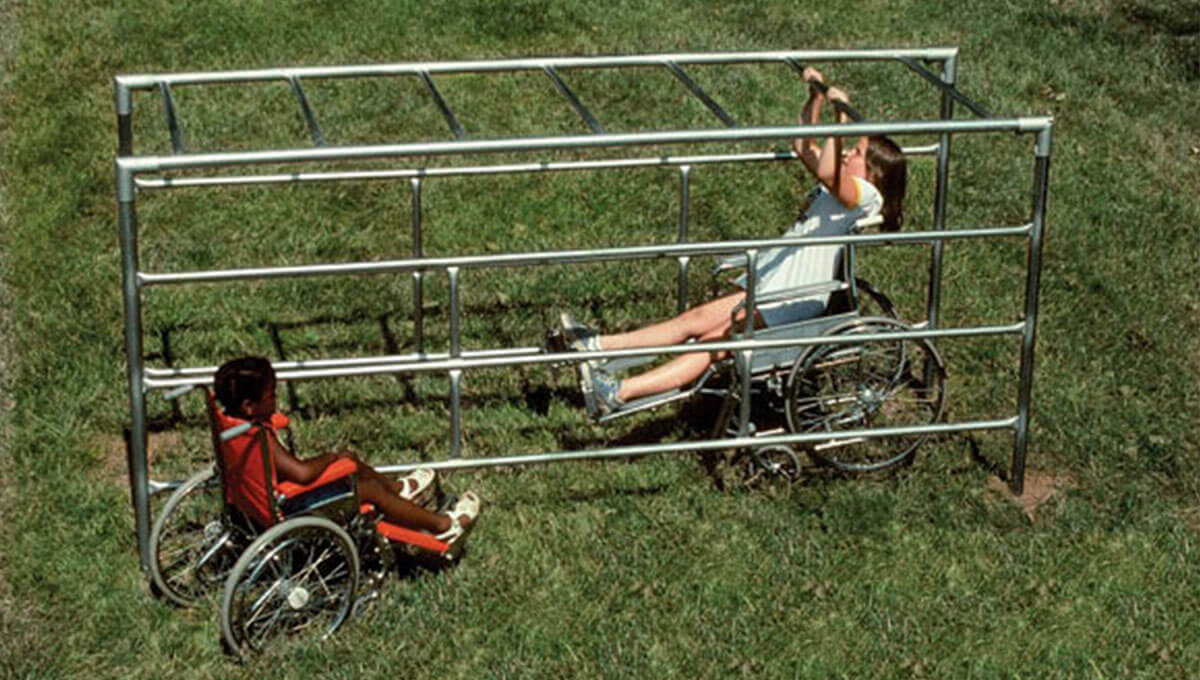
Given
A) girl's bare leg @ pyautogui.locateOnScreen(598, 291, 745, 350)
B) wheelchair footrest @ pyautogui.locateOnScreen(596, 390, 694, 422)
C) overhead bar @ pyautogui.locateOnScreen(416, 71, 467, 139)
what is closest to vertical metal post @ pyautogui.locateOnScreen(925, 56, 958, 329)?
girl's bare leg @ pyautogui.locateOnScreen(598, 291, 745, 350)

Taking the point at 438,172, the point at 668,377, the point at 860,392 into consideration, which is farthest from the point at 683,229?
the point at 438,172

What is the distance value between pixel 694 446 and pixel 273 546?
5.08 ft

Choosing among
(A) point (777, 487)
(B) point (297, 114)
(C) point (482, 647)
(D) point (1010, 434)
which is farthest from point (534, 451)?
(B) point (297, 114)

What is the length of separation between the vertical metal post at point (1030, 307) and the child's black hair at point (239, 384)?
2568 millimetres

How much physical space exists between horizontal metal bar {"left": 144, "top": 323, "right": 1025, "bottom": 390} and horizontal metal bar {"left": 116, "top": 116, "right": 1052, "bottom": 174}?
694mm

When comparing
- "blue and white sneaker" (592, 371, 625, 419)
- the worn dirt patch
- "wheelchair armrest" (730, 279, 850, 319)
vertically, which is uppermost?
"wheelchair armrest" (730, 279, 850, 319)

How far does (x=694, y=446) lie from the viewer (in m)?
6.26

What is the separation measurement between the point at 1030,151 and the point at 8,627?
6099mm

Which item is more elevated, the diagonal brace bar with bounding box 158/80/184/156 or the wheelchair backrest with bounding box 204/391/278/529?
the diagonal brace bar with bounding box 158/80/184/156

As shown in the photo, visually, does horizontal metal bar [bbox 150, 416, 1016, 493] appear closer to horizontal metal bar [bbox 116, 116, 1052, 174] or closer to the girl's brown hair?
the girl's brown hair

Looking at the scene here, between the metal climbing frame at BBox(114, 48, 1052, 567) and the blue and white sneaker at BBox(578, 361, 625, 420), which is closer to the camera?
the metal climbing frame at BBox(114, 48, 1052, 567)

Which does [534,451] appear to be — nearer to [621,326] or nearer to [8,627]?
[621,326]

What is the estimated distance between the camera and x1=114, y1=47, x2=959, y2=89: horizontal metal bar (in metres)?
6.05

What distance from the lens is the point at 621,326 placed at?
7754 millimetres
